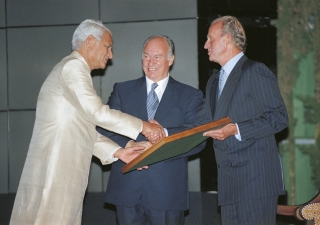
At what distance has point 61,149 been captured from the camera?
3258 mm

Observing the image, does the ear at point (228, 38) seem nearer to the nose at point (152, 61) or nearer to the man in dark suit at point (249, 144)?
the man in dark suit at point (249, 144)

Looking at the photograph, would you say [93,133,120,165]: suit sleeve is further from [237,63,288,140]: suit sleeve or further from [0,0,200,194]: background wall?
[0,0,200,194]: background wall

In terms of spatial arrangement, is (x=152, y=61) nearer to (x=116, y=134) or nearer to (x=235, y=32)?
(x=116, y=134)

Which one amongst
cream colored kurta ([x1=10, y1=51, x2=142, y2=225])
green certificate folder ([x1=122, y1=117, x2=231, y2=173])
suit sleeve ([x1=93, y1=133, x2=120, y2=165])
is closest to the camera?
green certificate folder ([x1=122, y1=117, x2=231, y2=173])

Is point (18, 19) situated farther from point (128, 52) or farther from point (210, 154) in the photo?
point (210, 154)

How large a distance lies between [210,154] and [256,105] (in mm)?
3145

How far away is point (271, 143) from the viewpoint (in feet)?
11.1

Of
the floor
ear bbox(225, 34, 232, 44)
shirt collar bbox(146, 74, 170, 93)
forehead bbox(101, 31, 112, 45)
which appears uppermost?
forehead bbox(101, 31, 112, 45)

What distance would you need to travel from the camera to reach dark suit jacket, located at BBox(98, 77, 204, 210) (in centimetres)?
384

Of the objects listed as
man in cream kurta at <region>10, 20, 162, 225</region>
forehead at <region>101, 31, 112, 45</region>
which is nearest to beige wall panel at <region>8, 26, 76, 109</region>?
forehead at <region>101, 31, 112, 45</region>

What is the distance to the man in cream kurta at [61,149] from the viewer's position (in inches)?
127

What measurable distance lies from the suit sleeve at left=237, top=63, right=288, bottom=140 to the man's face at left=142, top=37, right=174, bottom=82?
948mm

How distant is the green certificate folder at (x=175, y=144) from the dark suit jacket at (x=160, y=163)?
0.34m

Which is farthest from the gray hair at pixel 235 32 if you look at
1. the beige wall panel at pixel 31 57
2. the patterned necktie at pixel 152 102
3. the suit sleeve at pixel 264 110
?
the beige wall panel at pixel 31 57
